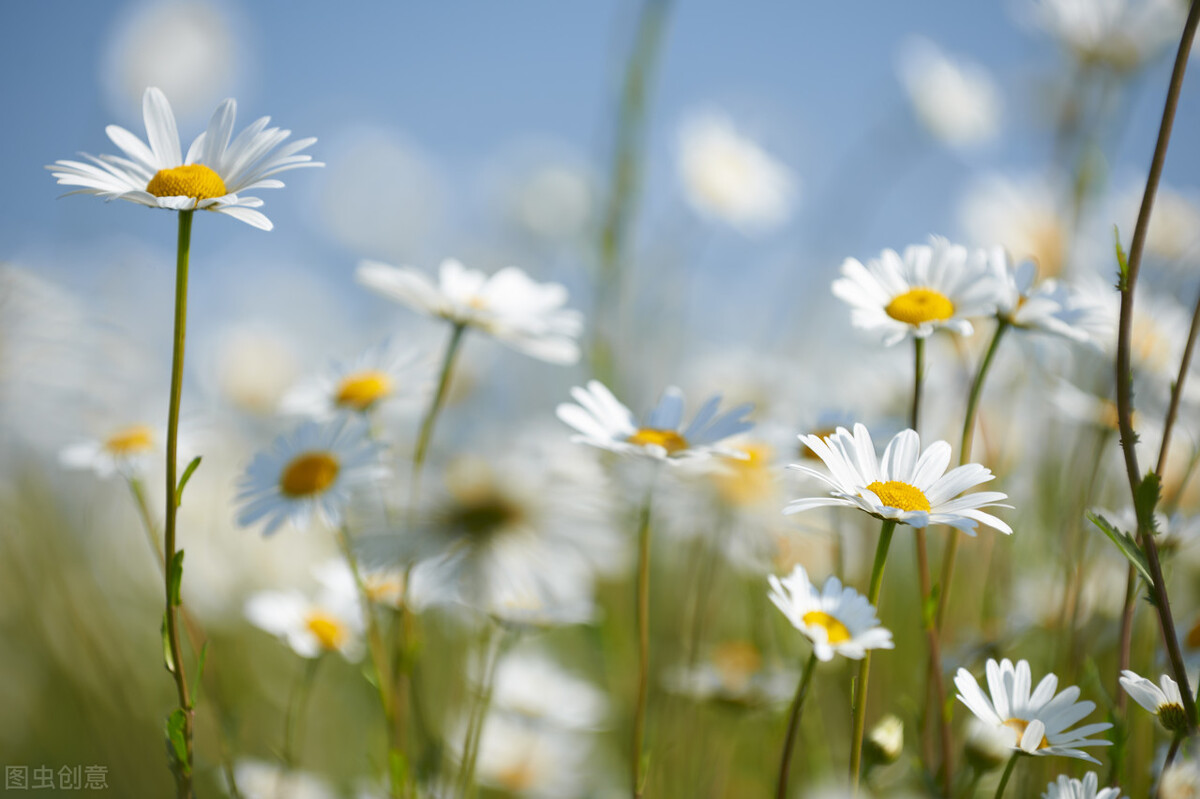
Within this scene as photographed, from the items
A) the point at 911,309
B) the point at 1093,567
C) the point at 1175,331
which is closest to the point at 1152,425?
the point at 1175,331

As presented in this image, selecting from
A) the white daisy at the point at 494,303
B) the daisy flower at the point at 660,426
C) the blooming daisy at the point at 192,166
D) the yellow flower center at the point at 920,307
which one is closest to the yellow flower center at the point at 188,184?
the blooming daisy at the point at 192,166

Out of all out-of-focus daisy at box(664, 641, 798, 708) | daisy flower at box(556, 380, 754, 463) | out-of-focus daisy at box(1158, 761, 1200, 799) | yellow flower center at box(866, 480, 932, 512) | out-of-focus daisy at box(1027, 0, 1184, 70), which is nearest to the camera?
out-of-focus daisy at box(1158, 761, 1200, 799)

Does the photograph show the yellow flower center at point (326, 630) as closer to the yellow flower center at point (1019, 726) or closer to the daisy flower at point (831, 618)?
the daisy flower at point (831, 618)

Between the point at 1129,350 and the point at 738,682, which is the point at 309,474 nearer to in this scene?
the point at 738,682

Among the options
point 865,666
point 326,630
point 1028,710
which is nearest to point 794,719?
point 865,666

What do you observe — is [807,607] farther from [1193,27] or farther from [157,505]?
[157,505]

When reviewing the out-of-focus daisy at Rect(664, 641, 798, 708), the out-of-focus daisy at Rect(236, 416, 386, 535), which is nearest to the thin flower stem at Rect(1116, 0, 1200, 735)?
the out-of-focus daisy at Rect(664, 641, 798, 708)

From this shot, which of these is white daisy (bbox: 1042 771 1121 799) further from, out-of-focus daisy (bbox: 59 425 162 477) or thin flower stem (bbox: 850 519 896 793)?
out-of-focus daisy (bbox: 59 425 162 477)
